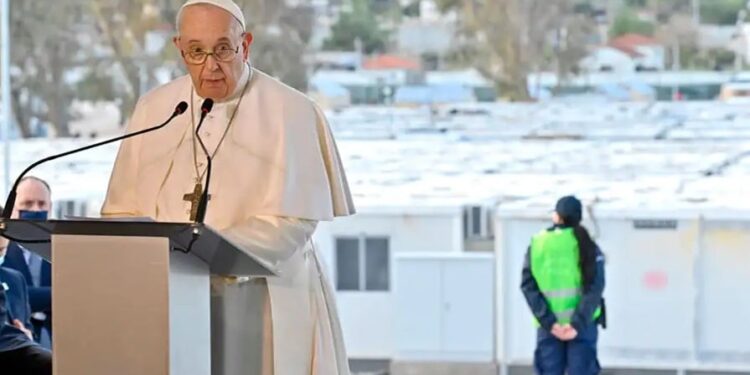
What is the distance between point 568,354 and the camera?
6.61 meters

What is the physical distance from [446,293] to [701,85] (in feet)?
5.95

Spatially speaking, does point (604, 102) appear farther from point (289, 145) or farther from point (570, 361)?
point (289, 145)

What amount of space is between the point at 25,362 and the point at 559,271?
3.10 m

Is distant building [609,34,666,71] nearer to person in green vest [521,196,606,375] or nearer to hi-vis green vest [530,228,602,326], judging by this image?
person in green vest [521,196,606,375]

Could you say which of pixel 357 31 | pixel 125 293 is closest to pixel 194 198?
pixel 125 293

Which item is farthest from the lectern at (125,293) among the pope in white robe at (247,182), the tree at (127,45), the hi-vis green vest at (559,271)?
the tree at (127,45)

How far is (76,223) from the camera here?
256 cm

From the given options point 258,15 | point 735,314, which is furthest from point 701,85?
point 258,15

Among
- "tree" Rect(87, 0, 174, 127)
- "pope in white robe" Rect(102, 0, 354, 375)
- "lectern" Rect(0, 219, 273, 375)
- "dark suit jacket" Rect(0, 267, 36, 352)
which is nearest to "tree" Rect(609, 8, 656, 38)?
"tree" Rect(87, 0, 174, 127)

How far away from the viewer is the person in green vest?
21.5 feet

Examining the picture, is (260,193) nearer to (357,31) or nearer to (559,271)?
(559,271)

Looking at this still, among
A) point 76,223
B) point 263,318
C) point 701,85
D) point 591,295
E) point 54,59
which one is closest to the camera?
point 76,223

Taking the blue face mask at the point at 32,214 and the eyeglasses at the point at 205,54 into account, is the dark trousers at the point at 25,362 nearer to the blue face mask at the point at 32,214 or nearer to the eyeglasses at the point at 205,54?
the blue face mask at the point at 32,214

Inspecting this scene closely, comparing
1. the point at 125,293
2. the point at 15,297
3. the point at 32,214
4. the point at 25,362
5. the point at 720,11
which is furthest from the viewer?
the point at 720,11
